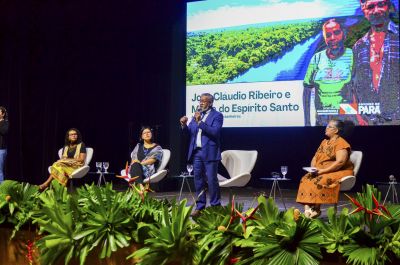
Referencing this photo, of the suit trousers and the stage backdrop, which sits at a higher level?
the stage backdrop

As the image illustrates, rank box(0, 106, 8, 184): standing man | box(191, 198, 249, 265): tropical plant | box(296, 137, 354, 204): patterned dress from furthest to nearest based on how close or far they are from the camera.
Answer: box(0, 106, 8, 184): standing man, box(296, 137, 354, 204): patterned dress, box(191, 198, 249, 265): tropical plant

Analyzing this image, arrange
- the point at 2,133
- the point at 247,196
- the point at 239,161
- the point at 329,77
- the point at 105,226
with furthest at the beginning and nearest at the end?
the point at 247,196 < the point at 329,77 < the point at 2,133 < the point at 239,161 < the point at 105,226

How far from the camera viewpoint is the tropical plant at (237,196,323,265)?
1.03m

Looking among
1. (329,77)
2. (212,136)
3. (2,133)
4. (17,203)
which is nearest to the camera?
(17,203)

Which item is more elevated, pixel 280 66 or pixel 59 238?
pixel 280 66

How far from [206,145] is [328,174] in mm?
1101

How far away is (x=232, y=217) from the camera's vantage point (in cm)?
116

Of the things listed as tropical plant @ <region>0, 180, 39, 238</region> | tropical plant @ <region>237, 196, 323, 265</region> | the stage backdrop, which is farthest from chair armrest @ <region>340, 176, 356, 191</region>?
tropical plant @ <region>237, 196, 323, 265</region>

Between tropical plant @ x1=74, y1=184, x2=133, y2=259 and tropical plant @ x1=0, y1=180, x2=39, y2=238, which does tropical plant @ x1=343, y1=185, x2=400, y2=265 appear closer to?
tropical plant @ x1=74, y1=184, x2=133, y2=259

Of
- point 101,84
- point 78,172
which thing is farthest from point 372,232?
point 101,84

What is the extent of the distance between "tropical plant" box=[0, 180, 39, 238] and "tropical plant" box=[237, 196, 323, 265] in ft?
2.07

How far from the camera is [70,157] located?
679cm

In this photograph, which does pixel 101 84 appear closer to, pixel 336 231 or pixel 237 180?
pixel 237 180

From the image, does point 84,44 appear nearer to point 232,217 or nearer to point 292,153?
point 292,153
